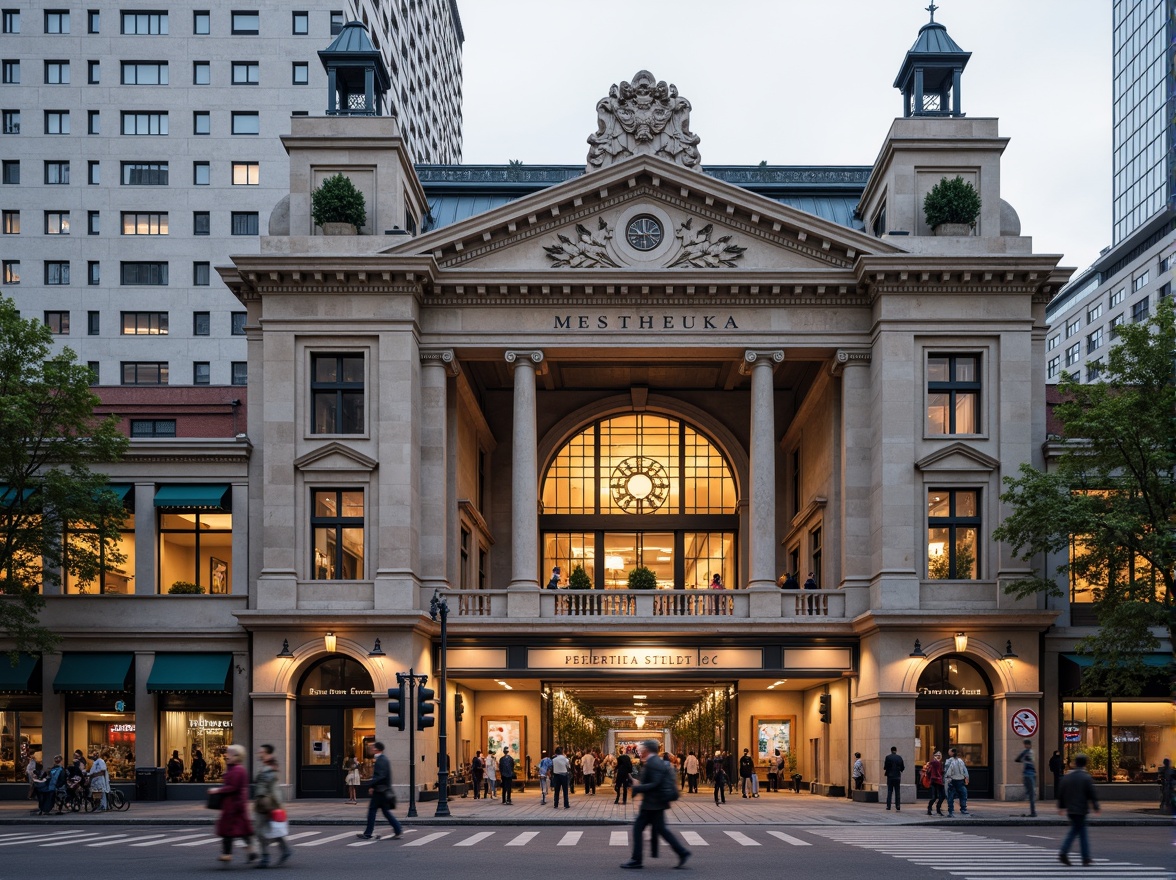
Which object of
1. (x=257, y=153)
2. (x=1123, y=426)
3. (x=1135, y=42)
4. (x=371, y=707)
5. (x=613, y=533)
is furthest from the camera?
(x=1135, y=42)

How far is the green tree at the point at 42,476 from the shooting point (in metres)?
38.7

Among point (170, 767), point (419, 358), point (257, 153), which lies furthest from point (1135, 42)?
point (170, 767)

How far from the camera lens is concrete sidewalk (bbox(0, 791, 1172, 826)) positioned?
32.6 m

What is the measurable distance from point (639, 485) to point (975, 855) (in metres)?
33.9

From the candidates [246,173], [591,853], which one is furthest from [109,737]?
[246,173]

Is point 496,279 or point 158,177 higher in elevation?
point 158,177

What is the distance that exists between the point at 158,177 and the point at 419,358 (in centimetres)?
4158

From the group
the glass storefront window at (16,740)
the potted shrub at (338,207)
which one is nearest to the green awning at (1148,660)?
the potted shrub at (338,207)

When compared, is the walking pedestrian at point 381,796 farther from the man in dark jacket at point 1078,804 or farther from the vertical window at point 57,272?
the vertical window at point 57,272

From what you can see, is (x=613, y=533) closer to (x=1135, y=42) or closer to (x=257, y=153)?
(x=257, y=153)

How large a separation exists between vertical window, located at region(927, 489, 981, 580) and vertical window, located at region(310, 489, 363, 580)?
1830 cm

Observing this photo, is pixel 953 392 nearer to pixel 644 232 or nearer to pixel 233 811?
pixel 644 232

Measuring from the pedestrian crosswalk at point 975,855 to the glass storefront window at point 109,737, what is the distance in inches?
954

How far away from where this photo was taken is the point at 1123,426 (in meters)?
35.7
